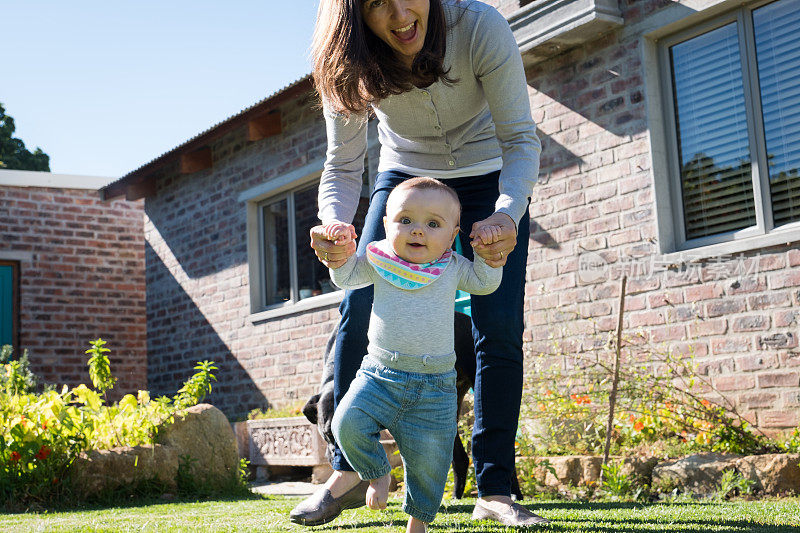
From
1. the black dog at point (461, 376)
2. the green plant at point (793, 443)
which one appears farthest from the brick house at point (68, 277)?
the green plant at point (793, 443)

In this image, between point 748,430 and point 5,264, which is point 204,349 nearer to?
point 5,264

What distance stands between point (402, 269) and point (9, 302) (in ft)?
36.3

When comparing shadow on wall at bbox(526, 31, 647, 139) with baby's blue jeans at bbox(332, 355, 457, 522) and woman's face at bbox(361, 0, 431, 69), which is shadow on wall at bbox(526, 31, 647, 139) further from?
baby's blue jeans at bbox(332, 355, 457, 522)

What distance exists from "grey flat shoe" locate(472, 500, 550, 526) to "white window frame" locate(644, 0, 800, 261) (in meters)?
3.13

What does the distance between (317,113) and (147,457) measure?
4842 millimetres

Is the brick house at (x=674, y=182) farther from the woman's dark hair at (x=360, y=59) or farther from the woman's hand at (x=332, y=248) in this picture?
the woman's hand at (x=332, y=248)

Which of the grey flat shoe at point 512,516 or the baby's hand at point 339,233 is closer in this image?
the baby's hand at point 339,233

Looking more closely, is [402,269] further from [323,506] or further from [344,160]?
[323,506]

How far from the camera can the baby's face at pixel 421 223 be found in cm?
238

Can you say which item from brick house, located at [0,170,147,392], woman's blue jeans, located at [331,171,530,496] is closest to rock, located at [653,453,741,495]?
woman's blue jeans, located at [331,171,530,496]

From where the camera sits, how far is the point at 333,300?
8523mm

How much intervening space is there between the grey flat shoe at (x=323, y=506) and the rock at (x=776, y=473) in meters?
2.29

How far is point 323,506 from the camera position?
261cm

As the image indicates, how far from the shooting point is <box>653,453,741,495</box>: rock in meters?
4.15
